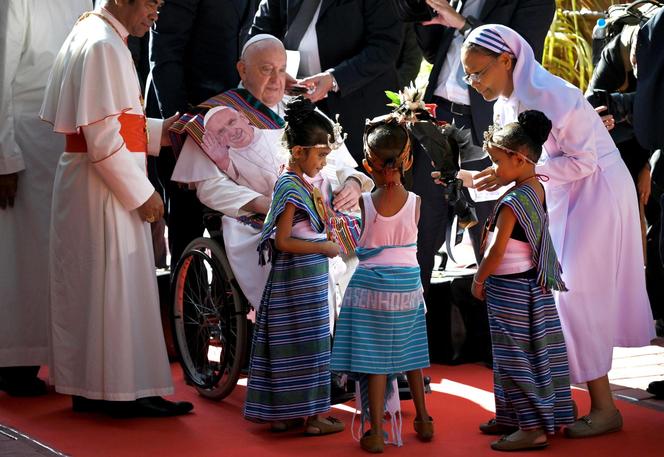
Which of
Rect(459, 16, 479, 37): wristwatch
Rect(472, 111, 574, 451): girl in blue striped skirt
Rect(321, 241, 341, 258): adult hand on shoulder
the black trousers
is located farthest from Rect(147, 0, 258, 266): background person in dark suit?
Rect(472, 111, 574, 451): girl in blue striped skirt

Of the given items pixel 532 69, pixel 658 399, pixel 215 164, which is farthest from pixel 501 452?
pixel 215 164

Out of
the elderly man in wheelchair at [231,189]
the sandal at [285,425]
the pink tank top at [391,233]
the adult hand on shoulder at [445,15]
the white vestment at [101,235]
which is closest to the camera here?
the pink tank top at [391,233]

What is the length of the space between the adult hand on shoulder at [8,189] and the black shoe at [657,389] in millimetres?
2971

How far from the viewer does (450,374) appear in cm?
594

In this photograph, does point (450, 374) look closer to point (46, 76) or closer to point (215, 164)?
point (215, 164)

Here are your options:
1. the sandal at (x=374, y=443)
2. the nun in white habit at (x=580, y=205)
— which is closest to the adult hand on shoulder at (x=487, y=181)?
the nun in white habit at (x=580, y=205)

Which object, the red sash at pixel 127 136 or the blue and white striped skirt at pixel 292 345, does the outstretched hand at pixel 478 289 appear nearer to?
the blue and white striped skirt at pixel 292 345

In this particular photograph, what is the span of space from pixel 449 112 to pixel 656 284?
1.74 m

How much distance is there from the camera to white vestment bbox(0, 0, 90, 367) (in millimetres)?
5574

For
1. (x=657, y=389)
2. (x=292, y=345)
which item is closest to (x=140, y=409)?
(x=292, y=345)

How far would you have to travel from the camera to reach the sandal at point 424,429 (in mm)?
4715

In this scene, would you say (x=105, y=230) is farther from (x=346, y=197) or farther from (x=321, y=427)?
(x=321, y=427)

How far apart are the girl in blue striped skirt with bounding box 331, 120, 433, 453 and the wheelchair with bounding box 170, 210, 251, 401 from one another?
0.73m

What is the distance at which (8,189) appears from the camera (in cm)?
557
